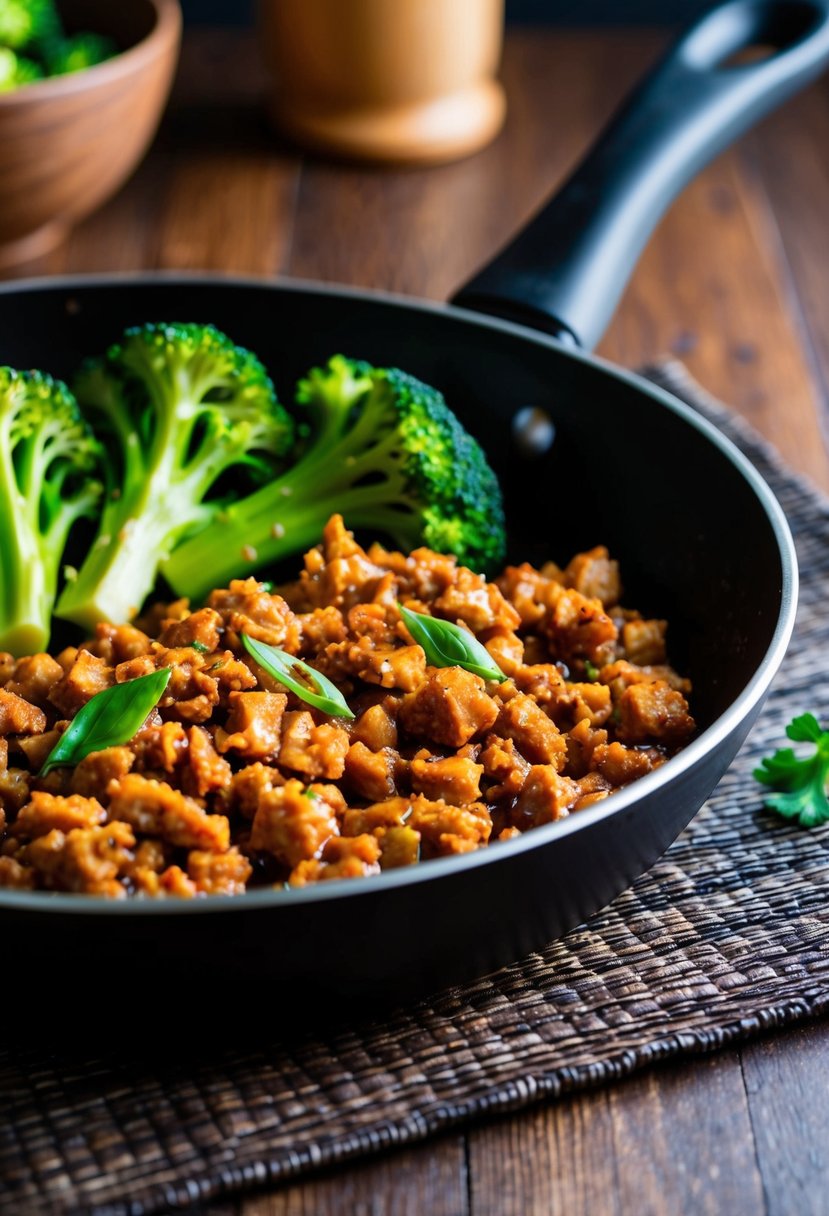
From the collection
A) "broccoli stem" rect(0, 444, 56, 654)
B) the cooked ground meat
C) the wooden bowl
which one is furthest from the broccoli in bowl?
the cooked ground meat

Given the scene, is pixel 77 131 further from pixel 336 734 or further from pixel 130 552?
pixel 336 734

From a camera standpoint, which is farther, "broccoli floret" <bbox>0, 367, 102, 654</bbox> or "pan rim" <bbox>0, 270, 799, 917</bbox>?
"broccoli floret" <bbox>0, 367, 102, 654</bbox>

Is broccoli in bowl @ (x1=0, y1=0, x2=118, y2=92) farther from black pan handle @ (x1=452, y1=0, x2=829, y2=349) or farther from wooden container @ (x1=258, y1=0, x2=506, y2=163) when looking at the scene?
black pan handle @ (x1=452, y1=0, x2=829, y2=349)

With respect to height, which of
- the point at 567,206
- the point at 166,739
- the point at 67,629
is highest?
the point at 567,206

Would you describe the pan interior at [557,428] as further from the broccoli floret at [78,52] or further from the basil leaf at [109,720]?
the broccoli floret at [78,52]

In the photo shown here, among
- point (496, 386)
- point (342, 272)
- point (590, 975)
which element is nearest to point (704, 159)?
point (496, 386)

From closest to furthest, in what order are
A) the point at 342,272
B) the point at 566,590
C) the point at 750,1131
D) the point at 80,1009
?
the point at 80,1009, the point at 750,1131, the point at 566,590, the point at 342,272

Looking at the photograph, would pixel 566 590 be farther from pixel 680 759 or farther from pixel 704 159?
pixel 704 159

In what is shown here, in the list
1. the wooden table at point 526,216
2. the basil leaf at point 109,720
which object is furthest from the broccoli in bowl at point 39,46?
the basil leaf at point 109,720
